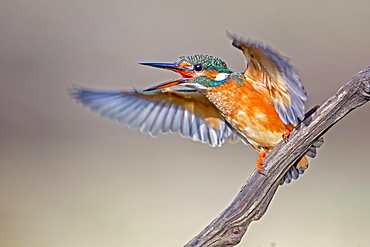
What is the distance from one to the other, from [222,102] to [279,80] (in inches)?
7.7

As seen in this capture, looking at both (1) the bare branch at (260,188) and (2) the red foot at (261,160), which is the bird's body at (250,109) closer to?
(2) the red foot at (261,160)

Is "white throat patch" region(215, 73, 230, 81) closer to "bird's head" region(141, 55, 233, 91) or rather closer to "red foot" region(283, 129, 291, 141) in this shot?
"bird's head" region(141, 55, 233, 91)

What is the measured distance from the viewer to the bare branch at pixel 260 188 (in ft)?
4.48

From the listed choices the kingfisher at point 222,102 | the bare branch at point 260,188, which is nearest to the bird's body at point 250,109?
the kingfisher at point 222,102

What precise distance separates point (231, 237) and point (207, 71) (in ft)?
1.60

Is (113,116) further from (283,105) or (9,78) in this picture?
(9,78)

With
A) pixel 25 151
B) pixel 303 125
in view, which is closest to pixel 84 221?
pixel 25 151

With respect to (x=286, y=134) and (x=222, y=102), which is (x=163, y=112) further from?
(x=286, y=134)

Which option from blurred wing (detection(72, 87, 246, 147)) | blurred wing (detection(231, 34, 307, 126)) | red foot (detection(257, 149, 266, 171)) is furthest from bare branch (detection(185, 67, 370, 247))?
blurred wing (detection(72, 87, 246, 147))

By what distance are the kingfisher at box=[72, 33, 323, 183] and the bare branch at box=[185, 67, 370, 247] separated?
1.8 inches

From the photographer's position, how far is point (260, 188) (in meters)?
1.46

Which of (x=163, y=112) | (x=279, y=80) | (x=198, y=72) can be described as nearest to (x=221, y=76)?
(x=198, y=72)

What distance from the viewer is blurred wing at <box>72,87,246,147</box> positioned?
6.10 feet

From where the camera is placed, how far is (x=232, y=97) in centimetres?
165
